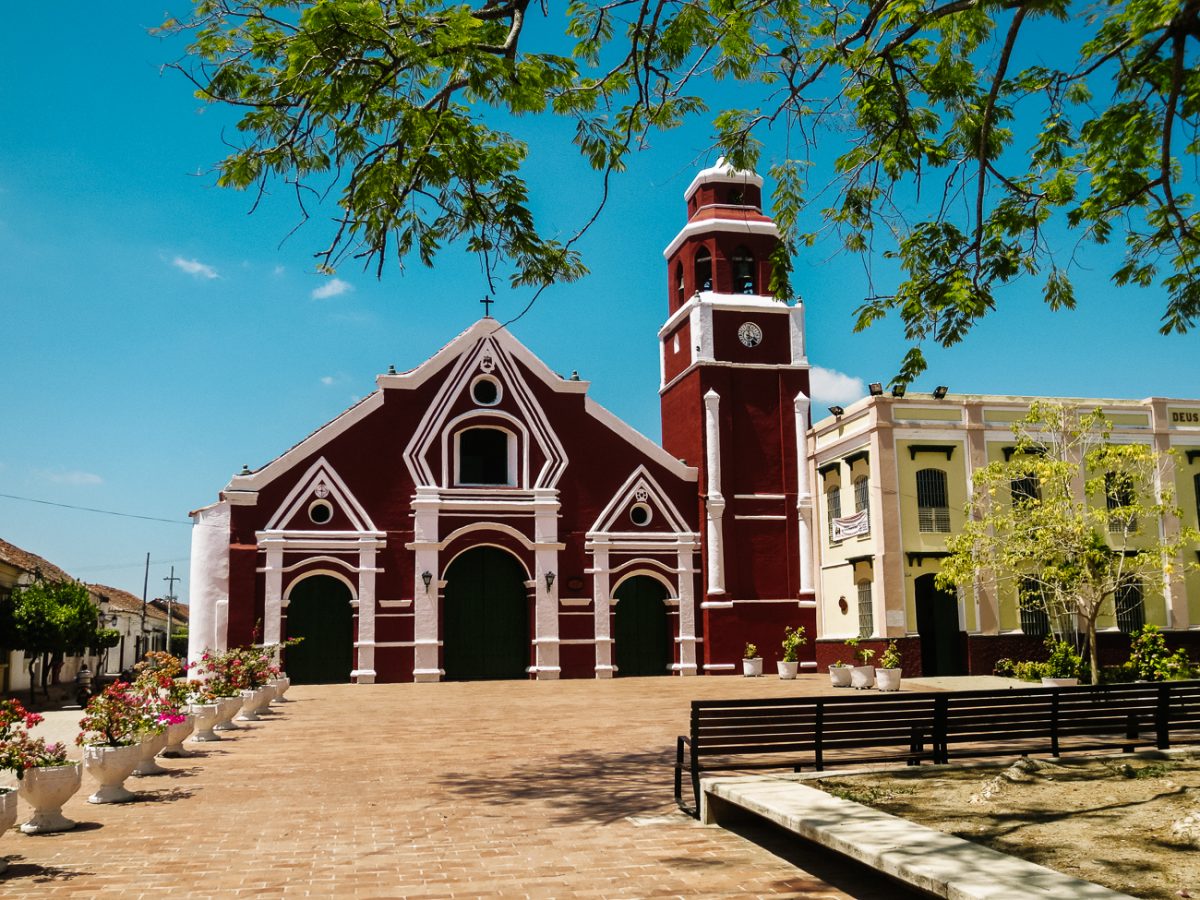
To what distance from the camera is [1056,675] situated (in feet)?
79.2

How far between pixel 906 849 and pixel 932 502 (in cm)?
2364

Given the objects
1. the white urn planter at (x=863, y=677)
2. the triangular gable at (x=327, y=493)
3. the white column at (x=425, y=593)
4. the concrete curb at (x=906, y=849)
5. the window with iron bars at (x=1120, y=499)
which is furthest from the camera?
the triangular gable at (x=327, y=493)

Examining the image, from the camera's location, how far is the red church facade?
28.6 metres

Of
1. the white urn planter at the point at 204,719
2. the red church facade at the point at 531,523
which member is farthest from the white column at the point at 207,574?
the white urn planter at the point at 204,719

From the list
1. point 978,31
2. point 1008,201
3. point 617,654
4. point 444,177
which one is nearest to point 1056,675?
point 617,654

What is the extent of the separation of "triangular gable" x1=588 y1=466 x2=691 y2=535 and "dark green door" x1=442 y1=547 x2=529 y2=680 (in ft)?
9.41

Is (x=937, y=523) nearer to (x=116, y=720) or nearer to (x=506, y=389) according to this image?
(x=506, y=389)

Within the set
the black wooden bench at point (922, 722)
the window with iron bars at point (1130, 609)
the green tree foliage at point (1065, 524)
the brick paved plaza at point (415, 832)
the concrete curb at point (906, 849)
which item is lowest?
the brick paved plaza at point (415, 832)

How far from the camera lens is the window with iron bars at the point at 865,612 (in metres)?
28.5

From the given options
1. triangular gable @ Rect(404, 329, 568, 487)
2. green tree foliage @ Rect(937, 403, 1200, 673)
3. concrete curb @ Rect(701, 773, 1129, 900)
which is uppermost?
triangular gable @ Rect(404, 329, 568, 487)

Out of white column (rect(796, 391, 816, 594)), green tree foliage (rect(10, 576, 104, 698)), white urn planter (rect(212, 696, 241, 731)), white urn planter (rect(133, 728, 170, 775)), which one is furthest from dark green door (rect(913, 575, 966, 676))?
green tree foliage (rect(10, 576, 104, 698))

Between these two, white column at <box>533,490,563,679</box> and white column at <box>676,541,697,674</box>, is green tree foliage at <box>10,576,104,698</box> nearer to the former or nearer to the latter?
white column at <box>533,490,563,679</box>

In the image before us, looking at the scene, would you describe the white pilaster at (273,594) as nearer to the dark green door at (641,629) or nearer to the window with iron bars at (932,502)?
the dark green door at (641,629)

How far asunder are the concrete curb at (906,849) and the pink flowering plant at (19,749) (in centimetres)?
519
